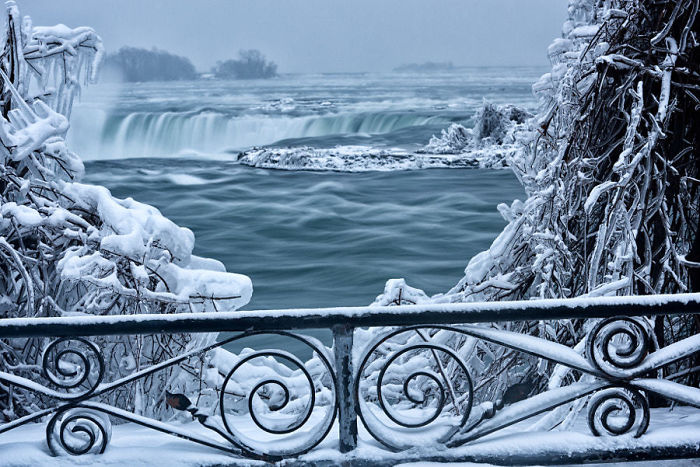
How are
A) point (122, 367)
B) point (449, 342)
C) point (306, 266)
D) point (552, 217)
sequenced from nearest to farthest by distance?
point (552, 217), point (122, 367), point (449, 342), point (306, 266)

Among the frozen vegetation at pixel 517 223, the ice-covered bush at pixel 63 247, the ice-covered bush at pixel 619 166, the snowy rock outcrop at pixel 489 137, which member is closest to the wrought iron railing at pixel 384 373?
the frozen vegetation at pixel 517 223

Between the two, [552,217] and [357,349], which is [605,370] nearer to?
[552,217]

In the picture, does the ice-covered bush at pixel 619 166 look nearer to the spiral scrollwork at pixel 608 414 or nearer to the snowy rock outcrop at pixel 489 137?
the spiral scrollwork at pixel 608 414

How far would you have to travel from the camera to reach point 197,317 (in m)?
2.30

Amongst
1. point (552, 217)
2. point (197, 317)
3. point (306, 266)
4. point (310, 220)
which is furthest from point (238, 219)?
point (197, 317)

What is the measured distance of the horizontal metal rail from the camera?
2.30 meters

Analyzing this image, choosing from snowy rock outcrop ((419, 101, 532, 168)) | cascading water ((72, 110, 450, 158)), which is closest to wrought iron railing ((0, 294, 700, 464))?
snowy rock outcrop ((419, 101, 532, 168))

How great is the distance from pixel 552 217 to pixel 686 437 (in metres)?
2.13

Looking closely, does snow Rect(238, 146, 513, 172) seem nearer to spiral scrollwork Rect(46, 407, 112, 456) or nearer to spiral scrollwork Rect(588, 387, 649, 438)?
spiral scrollwork Rect(588, 387, 649, 438)

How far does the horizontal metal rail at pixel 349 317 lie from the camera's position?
230 centimetres

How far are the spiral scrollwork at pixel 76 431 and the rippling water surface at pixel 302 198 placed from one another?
14.9 m

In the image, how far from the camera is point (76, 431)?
247cm

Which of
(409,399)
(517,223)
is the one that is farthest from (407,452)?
(517,223)

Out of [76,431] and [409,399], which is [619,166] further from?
[76,431]
